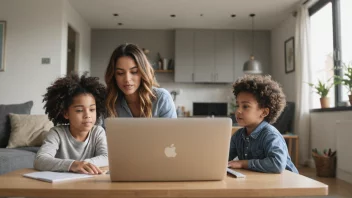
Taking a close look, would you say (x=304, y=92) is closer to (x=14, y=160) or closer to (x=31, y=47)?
(x=14, y=160)

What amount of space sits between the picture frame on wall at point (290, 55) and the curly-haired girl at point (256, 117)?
13.8ft

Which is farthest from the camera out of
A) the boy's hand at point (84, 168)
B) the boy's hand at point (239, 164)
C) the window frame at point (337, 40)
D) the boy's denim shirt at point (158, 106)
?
the window frame at point (337, 40)

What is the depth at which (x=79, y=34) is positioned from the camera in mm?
5863

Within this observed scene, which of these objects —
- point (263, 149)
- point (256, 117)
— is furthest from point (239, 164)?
point (256, 117)

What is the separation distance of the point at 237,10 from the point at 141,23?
6.12 feet

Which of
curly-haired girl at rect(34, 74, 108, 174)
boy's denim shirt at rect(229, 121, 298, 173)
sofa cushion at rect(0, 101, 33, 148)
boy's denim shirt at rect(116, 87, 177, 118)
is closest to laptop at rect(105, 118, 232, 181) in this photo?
boy's denim shirt at rect(229, 121, 298, 173)

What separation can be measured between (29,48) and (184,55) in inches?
111

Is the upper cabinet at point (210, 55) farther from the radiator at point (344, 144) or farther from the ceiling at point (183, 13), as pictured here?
the radiator at point (344, 144)

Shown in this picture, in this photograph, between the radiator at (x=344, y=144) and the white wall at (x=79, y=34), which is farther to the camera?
the white wall at (x=79, y=34)

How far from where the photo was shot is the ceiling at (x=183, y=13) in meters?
5.14

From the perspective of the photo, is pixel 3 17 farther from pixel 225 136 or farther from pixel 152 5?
pixel 225 136

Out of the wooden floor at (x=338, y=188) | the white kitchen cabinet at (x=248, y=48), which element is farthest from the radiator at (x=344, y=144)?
the white kitchen cabinet at (x=248, y=48)

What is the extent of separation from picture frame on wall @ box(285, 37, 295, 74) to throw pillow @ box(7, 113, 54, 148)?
3955 mm

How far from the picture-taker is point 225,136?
3.01 ft
